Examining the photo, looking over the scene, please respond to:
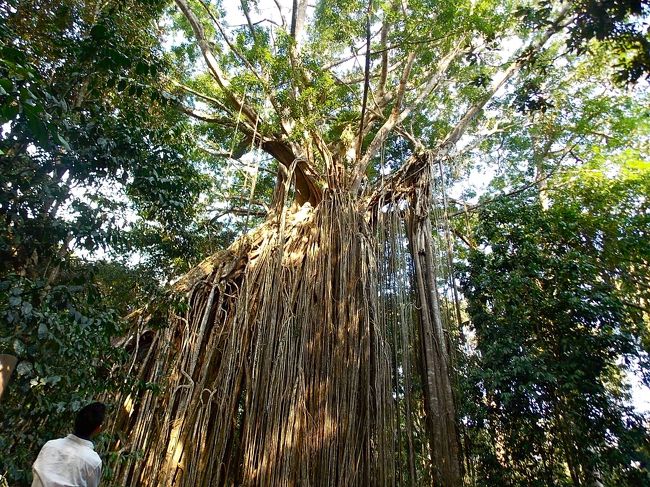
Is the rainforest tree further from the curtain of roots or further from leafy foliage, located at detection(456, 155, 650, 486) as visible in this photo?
leafy foliage, located at detection(456, 155, 650, 486)

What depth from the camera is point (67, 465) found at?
1.45 meters

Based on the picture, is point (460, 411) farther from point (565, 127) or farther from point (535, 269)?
point (565, 127)

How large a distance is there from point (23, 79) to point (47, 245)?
80cm

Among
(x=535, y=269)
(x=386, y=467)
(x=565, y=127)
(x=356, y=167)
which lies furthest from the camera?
(x=565, y=127)

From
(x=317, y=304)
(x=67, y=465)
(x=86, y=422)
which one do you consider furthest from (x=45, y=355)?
(x=317, y=304)

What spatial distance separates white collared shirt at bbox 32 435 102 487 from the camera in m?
1.41

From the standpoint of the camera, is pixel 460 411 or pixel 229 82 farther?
pixel 229 82

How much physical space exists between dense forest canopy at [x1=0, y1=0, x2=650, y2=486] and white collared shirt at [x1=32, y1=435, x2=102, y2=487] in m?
0.40

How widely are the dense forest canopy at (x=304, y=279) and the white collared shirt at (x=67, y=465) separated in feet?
1.30

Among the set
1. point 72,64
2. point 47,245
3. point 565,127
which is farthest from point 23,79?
point 565,127

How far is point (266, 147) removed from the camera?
4.87 m

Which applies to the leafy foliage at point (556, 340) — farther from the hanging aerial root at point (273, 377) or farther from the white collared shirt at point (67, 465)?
the white collared shirt at point (67, 465)

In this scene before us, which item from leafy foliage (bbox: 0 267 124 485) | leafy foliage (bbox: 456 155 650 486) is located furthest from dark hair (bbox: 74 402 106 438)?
leafy foliage (bbox: 456 155 650 486)

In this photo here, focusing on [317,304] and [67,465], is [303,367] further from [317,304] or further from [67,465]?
[67,465]
